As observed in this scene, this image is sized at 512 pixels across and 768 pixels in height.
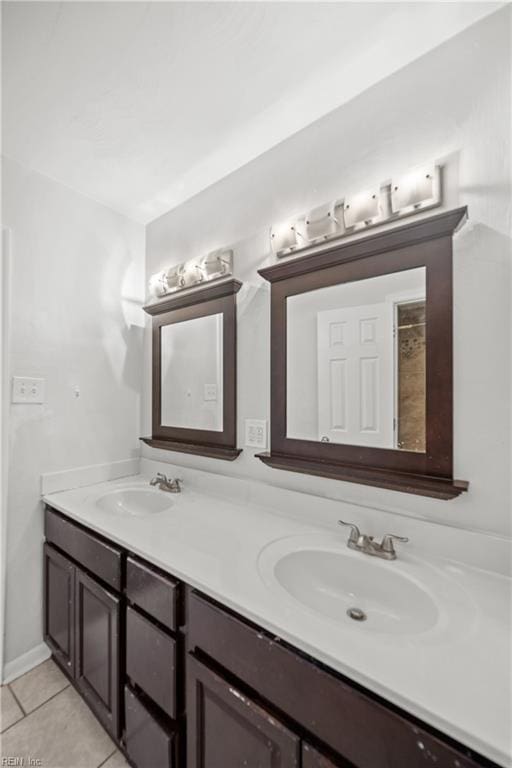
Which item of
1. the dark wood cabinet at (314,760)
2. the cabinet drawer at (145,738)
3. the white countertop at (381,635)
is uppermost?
the white countertop at (381,635)

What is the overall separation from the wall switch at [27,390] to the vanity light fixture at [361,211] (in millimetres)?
1283

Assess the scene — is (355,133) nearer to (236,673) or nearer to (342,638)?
(342,638)

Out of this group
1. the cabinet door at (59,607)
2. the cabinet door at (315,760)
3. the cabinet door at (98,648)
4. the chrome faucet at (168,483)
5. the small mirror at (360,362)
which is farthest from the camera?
the chrome faucet at (168,483)

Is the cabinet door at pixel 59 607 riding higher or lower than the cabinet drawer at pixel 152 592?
lower

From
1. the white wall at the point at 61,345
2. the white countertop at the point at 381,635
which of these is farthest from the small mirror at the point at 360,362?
the white wall at the point at 61,345

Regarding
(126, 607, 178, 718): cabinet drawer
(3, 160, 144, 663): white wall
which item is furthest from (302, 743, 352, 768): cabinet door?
(3, 160, 144, 663): white wall

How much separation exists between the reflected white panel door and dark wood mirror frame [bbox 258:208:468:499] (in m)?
0.06

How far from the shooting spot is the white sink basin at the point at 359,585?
86cm

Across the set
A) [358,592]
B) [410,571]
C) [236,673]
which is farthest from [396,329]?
[236,673]

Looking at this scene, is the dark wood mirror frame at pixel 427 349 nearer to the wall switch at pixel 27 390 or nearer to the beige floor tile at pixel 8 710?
the wall switch at pixel 27 390

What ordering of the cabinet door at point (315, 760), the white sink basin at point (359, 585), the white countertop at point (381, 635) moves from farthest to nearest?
the white sink basin at point (359, 585), the cabinet door at point (315, 760), the white countertop at point (381, 635)

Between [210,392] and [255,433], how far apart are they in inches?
13.7

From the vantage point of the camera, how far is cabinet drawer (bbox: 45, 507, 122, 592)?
1.21 m

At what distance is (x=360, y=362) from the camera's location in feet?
3.95
